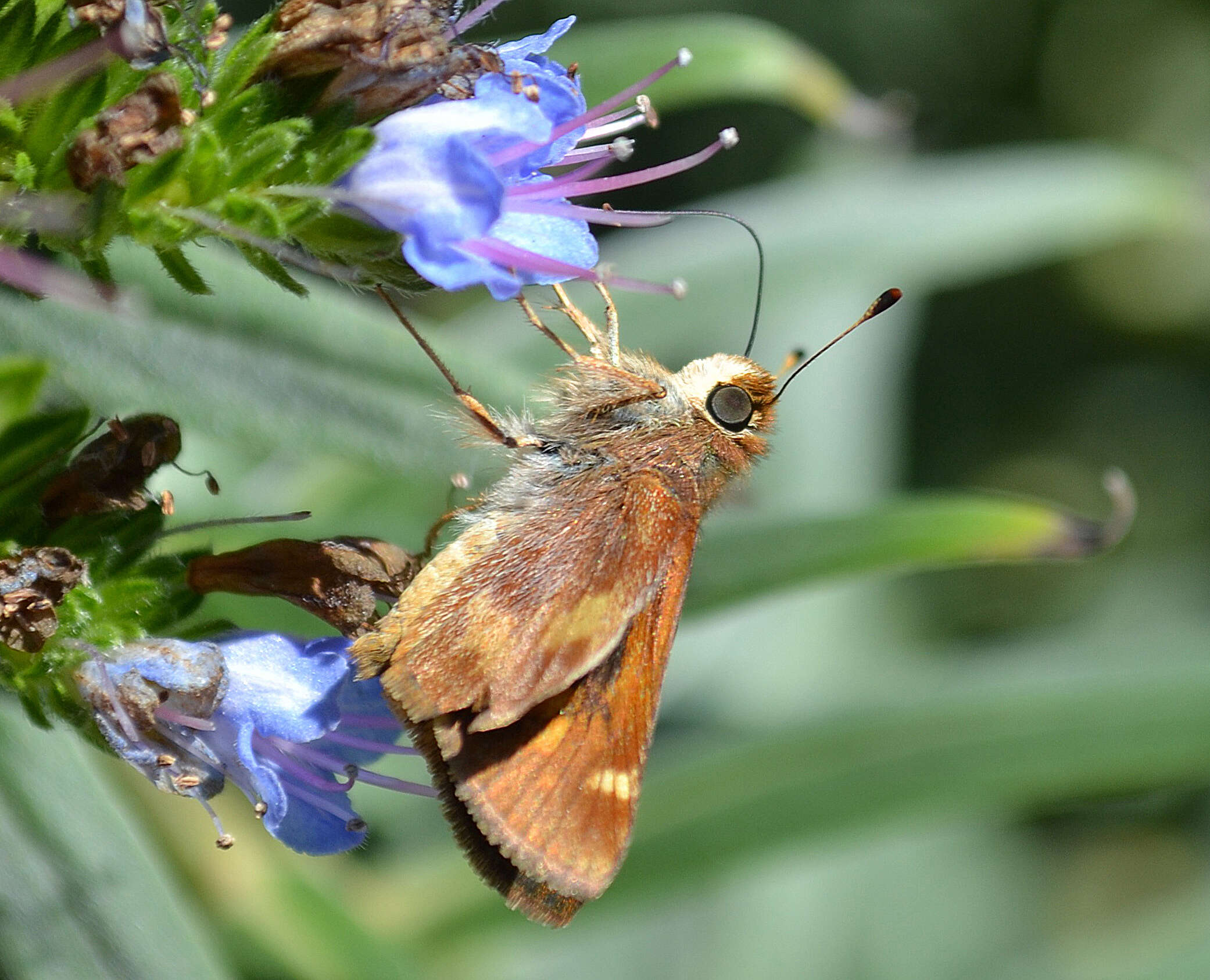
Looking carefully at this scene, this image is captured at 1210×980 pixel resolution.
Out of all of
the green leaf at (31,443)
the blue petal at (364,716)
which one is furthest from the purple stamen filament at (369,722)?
the green leaf at (31,443)

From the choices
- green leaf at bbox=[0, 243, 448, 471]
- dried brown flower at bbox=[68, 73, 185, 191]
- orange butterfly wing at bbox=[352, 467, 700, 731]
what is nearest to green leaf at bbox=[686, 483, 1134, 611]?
orange butterfly wing at bbox=[352, 467, 700, 731]

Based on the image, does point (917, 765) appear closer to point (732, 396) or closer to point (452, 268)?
point (732, 396)

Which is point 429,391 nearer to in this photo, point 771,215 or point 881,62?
point 771,215

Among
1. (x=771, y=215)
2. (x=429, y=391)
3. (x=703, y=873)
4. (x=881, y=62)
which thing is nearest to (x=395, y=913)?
(x=703, y=873)

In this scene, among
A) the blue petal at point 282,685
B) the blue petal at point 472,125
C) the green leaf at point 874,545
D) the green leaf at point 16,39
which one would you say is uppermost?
the green leaf at point 16,39

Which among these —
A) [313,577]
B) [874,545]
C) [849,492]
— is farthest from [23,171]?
[849,492]

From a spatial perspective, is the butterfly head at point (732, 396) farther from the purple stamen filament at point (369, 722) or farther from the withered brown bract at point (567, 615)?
the purple stamen filament at point (369, 722)
